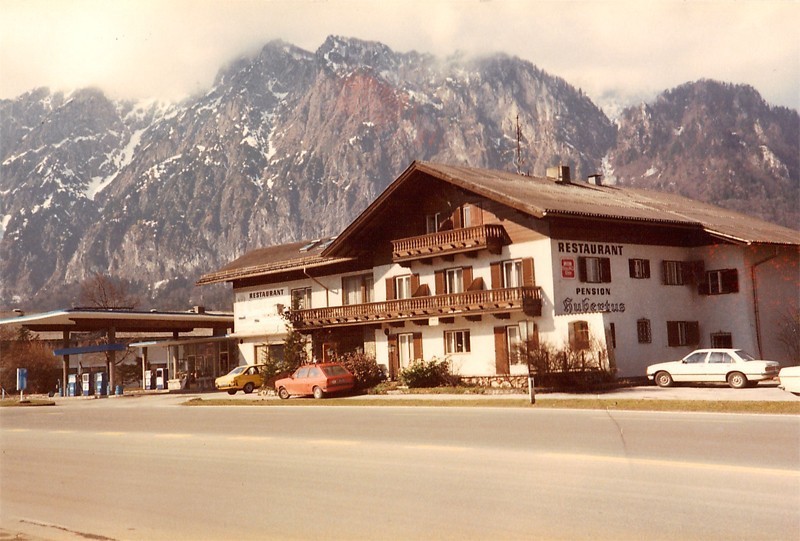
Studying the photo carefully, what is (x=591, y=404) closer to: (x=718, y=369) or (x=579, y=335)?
(x=718, y=369)

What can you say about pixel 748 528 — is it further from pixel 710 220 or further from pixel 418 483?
pixel 710 220

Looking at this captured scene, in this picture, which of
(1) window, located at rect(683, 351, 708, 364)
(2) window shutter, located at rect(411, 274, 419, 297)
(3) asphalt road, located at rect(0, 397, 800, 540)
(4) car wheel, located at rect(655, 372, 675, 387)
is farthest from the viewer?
(2) window shutter, located at rect(411, 274, 419, 297)

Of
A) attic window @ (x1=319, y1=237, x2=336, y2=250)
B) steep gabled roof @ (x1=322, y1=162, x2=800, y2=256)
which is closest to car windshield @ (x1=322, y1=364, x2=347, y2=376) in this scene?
steep gabled roof @ (x1=322, y1=162, x2=800, y2=256)

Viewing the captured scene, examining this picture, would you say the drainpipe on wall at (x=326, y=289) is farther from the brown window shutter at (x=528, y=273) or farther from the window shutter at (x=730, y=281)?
the window shutter at (x=730, y=281)

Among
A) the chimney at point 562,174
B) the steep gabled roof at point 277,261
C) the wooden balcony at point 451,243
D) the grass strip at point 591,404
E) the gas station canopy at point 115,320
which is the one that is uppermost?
the chimney at point 562,174

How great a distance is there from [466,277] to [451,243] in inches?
74.9

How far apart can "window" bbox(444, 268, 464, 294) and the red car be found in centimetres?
688

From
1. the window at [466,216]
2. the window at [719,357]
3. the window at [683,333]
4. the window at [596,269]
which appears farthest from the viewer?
the window at [466,216]

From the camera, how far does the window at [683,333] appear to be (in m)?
39.9

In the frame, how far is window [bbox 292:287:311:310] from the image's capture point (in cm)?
5047

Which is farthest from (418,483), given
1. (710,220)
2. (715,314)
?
(710,220)

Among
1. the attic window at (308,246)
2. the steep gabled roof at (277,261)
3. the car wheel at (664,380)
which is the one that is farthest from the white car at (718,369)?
the attic window at (308,246)

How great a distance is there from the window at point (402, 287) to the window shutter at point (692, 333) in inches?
561

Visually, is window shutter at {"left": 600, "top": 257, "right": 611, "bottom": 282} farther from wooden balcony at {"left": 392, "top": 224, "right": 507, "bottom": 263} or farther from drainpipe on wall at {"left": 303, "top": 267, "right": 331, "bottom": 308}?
drainpipe on wall at {"left": 303, "top": 267, "right": 331, "bottom": 308}
